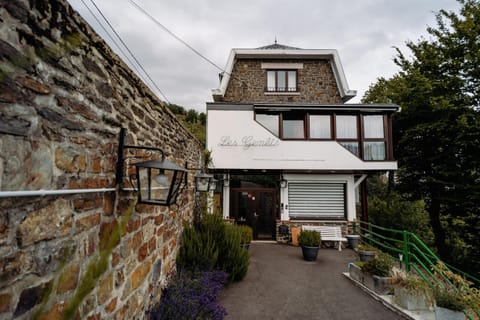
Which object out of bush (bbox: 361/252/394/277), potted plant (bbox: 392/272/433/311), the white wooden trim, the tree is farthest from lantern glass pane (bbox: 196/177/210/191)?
the tree

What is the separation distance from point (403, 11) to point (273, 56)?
512 cm

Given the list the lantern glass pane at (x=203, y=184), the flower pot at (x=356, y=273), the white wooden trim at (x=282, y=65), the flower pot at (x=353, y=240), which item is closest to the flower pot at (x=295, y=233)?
the flower pot at (x=353, y=240)

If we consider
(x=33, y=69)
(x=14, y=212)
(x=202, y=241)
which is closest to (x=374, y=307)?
(x=202, y=241)

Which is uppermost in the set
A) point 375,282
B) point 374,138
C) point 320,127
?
point 320,127

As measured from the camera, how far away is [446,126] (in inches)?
313

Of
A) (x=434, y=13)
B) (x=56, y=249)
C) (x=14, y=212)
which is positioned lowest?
(x=56, y=249)

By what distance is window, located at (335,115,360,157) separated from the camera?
790 cm

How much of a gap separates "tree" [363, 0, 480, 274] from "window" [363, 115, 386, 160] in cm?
180

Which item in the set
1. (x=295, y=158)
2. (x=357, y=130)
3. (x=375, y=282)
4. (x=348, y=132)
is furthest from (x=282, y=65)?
(x=375, y=282)

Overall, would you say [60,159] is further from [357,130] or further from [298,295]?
[357,130]

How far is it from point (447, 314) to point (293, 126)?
6.20m

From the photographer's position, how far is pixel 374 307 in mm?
3389

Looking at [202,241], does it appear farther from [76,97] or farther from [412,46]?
[412,46]

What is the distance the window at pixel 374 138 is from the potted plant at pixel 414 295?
17.3 ft
